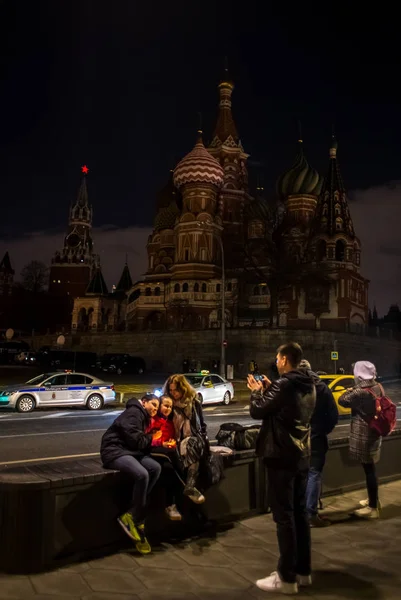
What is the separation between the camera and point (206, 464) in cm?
536

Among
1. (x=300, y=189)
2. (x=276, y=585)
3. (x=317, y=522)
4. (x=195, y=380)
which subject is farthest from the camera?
(x=300, y=189)

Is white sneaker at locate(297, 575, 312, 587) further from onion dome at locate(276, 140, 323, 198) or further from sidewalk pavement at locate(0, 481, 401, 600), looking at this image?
onion dome at locate(276, 140, 323, 198)

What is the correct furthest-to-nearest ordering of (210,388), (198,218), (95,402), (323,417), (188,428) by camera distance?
(198,218), (210,388), (95,402), (323,417), (188,428)

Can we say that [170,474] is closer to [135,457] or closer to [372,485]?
[135,457]

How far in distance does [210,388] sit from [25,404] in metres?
7.53

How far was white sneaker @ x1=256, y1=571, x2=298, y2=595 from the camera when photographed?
4.09 m

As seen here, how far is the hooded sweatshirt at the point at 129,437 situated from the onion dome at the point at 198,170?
5744cm

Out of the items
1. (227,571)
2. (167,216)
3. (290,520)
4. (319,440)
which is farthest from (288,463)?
(167,216)

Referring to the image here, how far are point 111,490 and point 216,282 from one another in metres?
51.1

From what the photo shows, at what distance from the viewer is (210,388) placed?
22078 millimetres

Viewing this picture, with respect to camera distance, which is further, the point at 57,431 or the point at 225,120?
the point at 225,120

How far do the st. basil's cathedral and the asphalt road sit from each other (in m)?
27.9

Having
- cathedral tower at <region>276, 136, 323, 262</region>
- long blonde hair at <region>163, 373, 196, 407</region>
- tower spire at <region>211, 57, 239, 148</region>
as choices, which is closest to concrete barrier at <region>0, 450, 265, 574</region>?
long blonde hair at <region>163, 373, 196, 407</region>

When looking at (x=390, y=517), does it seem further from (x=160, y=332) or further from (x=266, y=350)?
(x=160, y=332)
